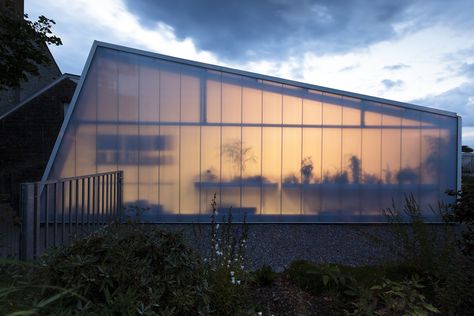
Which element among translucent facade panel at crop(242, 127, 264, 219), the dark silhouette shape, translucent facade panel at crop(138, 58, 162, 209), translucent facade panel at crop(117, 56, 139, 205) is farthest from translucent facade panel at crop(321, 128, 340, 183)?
translucent facade panel at crop(117, 56, 139, 205)

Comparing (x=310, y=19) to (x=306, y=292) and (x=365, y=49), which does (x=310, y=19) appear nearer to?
(x=365, y=49)

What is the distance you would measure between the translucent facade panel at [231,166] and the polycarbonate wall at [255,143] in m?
0.02

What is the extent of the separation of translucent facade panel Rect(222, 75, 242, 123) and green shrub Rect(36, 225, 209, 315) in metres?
5.46

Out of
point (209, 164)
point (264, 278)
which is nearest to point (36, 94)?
point (209, 164)

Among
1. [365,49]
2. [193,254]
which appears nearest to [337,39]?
[365,49]

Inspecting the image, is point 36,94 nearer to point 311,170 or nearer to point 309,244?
point 311,170

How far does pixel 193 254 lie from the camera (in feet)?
7.33

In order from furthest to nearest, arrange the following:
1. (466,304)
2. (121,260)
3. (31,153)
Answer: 1. (31,153)
2. (466,304)
3. (121,260)

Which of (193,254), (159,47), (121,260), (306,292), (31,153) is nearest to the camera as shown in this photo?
(121,260)

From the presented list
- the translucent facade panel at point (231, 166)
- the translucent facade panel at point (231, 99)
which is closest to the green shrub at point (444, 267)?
the translucent facade panel at point (231, 166)

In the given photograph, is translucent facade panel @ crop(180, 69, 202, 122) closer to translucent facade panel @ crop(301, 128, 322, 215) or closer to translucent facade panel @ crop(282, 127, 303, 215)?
translucent facade panel @ crop(282, 127, 303, 215)

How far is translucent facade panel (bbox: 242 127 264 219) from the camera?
7.30m

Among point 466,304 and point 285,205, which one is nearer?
point 466,304

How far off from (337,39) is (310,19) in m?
0.82
